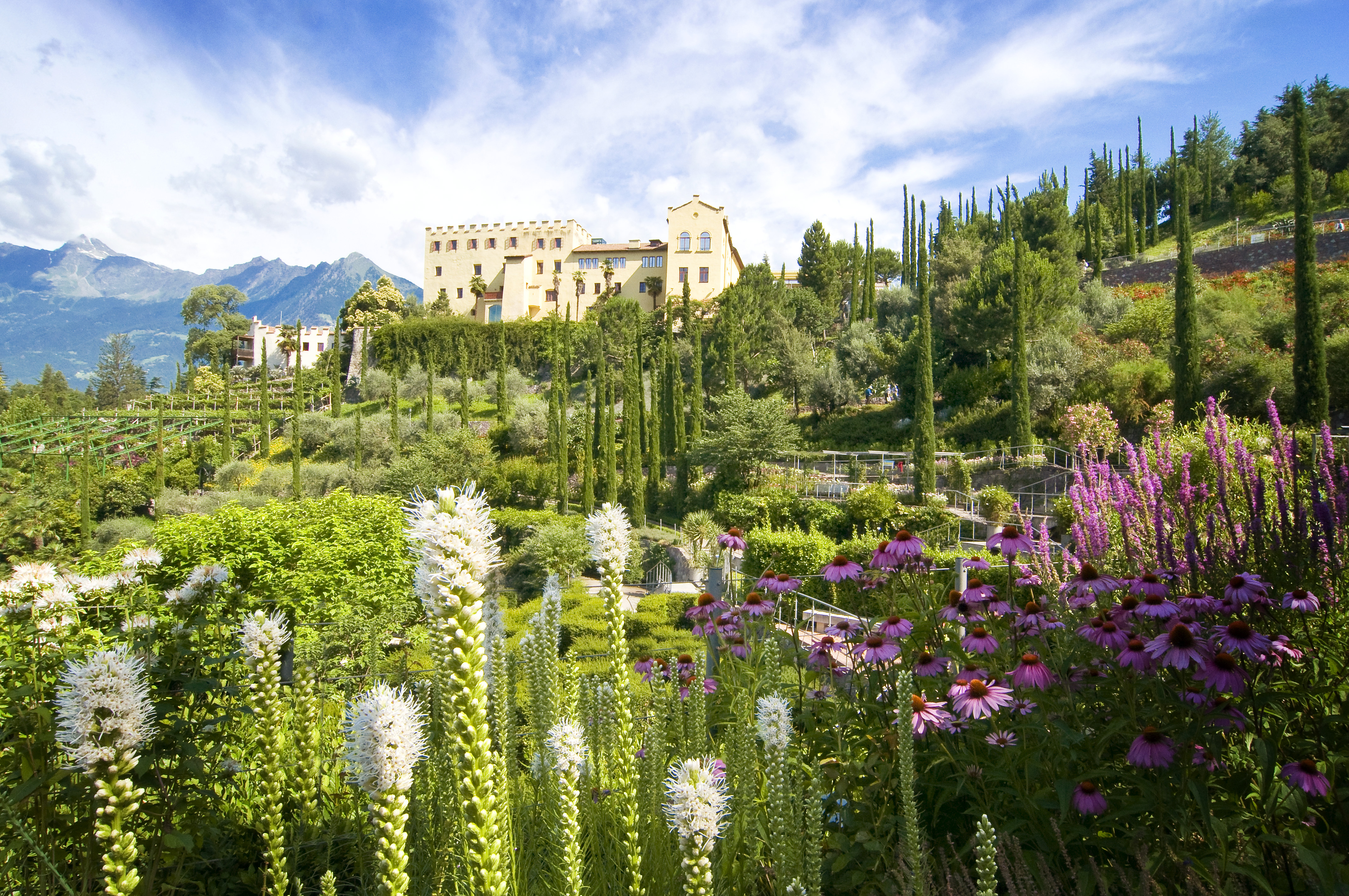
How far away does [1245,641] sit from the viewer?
189 cm

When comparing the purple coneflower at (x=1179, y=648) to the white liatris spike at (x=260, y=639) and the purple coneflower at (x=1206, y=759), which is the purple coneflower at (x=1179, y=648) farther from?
the white liatris spike at (x=260, y=639)

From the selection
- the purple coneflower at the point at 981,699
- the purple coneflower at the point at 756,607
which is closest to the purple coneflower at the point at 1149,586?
the purple coneflower at the point at 981,699

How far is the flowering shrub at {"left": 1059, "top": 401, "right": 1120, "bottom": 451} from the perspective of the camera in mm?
17047

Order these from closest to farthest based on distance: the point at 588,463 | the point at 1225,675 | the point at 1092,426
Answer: the point at 1225,675 → the point at 1092,426 → the point at 588,463

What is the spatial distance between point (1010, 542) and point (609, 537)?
185 cm

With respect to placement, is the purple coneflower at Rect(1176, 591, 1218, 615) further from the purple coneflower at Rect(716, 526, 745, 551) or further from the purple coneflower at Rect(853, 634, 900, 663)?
the purple coneflower at Rect(716, 526, 745, 551)

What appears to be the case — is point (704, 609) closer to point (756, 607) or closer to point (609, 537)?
point (756, 607)

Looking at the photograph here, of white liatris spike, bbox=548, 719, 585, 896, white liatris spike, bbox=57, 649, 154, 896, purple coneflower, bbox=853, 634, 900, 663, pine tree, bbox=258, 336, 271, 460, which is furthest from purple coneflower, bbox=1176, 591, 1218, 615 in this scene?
pine tree, bbox=258, 336, 271, 460

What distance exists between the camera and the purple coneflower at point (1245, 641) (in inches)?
73.7

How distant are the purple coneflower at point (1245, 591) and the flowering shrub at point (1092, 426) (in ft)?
54.8

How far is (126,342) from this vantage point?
73.1 m

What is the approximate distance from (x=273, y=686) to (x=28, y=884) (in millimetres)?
1268

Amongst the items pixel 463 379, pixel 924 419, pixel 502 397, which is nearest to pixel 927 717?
pixel 924 419

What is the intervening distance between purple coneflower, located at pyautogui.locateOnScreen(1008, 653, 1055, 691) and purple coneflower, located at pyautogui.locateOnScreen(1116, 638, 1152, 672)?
21cm
